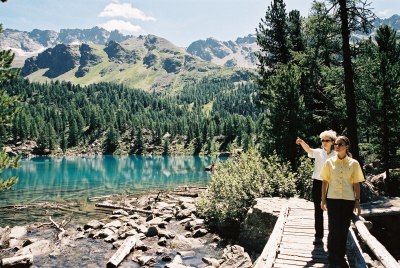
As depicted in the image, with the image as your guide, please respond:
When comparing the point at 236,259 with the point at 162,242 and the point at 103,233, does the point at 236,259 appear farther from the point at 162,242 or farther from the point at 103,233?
the point at 103,233

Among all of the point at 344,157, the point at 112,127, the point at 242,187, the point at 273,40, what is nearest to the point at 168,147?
the point at 112,127

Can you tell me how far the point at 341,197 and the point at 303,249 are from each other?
3.27m

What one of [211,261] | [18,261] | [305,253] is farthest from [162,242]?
[305,253]

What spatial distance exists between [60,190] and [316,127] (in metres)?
40.9

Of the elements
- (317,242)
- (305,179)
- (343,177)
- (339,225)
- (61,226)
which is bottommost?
(61,226)

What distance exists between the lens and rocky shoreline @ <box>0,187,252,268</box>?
18.8 metres

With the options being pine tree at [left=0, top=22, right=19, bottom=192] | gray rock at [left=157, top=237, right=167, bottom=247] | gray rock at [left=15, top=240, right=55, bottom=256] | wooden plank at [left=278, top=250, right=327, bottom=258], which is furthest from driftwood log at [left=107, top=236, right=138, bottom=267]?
wooden plank at [left=278, top=250, right=327, bottom=258]

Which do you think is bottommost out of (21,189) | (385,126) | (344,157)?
(21,189)

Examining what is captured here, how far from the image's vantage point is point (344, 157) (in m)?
9.82

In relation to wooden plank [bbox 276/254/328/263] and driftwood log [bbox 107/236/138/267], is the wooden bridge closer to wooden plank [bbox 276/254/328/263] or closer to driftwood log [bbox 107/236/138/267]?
wooden plank [bbox 276/254/328/263]

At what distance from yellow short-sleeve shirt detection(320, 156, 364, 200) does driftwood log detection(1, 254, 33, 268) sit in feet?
54.1

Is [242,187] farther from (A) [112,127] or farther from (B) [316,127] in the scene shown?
(A) [112,127]

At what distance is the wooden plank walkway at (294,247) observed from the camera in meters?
10.8

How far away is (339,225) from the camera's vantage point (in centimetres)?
961
